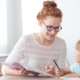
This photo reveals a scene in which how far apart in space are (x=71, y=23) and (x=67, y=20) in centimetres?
11

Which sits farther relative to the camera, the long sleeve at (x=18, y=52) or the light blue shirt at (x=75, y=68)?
the long sleeve at (x=18, y=52)

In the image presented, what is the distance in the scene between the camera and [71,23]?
3152 millimetres

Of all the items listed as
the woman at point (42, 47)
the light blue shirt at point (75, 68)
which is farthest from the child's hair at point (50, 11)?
the light blue shirt at point (75, 68)

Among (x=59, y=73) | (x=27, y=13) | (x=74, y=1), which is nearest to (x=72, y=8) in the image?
(x=74, y=1)

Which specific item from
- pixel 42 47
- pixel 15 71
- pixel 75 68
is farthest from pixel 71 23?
pixel 15 71

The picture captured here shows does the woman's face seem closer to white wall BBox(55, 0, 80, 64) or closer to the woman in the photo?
the woman

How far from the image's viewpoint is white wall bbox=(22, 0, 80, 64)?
10.1ft

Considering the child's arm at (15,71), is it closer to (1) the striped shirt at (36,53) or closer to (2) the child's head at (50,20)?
(1) the striped shirt at (36,53)

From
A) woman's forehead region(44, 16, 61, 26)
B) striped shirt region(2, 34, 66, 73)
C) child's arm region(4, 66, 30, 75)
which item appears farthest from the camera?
striped shirt region(2, 34, 66, 73)

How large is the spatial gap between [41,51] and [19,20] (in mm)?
1720

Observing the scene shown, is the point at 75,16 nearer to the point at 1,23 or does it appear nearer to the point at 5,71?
the point at 1,23

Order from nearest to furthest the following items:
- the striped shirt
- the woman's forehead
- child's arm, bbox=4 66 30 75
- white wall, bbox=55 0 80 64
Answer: child's arm, bbox=4 66 30 75
the woman's forehead
the striped shirt
white wall, bbox=55 0 80 64

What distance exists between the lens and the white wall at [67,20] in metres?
3.07

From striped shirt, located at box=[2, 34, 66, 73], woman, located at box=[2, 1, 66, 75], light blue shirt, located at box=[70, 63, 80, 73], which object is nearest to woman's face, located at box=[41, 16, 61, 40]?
woman, located at box=[2, 1, 66, 75]
